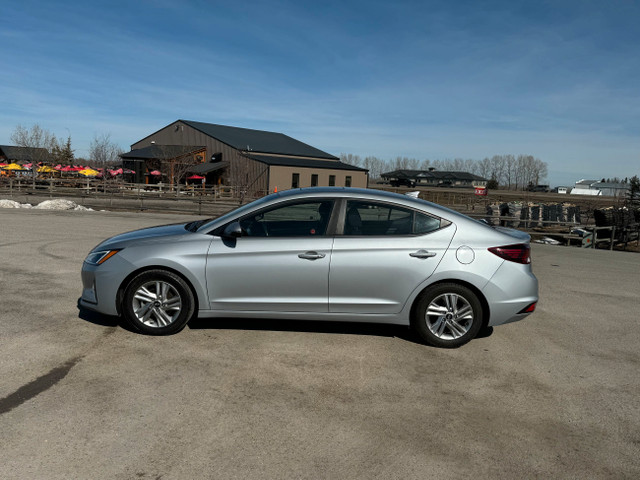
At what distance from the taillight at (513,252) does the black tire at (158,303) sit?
3155 mm

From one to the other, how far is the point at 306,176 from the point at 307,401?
173ft

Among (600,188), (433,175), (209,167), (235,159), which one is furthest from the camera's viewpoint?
(600,188)

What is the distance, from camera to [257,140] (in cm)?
6262

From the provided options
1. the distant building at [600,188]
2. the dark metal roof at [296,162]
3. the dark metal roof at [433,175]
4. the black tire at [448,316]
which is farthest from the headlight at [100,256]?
the distant building at [600,188]

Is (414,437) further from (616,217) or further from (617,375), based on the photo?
(616,217)

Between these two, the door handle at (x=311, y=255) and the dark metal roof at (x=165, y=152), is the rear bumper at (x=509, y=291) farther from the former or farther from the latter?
the dark metal roof at (x=165, y=152)

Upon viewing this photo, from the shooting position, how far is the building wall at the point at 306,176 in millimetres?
51844

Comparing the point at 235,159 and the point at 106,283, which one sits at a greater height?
the point at 235,159

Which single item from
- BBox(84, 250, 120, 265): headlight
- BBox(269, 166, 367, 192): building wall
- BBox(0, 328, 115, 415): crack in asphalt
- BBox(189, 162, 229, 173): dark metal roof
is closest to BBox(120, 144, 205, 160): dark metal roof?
BBox(189, 162, 229, 173): dark metal roof

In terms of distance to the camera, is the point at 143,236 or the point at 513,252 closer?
the point at 513,252

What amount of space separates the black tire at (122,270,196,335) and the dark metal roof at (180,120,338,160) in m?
50.7

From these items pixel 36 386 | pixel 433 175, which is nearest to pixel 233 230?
pixel 36 386

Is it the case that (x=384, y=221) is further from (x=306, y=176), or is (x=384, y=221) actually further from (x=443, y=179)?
(x=443, y=179)

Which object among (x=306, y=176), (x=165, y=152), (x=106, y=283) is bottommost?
(x=106, y=283)
